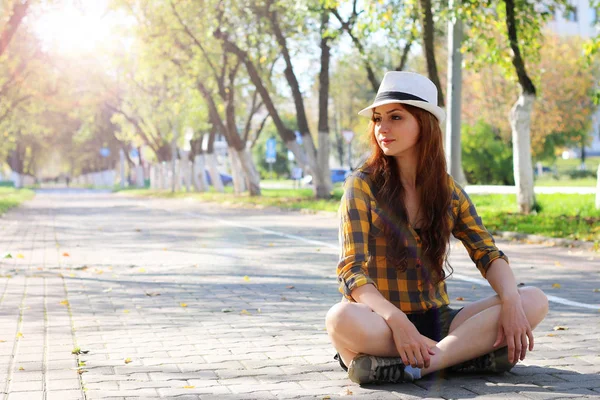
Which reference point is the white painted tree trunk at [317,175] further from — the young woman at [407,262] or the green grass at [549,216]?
the young woman at [407,262]

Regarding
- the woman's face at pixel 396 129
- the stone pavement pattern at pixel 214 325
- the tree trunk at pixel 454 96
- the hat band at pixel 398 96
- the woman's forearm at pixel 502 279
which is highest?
the tree trunk at pixel 454 96

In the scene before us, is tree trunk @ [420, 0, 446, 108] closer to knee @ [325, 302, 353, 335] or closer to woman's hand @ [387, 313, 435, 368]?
knee @ [325, 302, 353, 335]

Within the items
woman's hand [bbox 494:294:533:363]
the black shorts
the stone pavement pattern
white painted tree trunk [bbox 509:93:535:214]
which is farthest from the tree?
woman's hand [bbox 494:294:533:363]

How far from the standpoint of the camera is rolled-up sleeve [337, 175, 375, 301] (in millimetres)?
4895

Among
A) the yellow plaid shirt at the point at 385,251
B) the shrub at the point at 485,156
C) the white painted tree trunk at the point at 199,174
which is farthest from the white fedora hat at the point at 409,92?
the white painted tree trunk at the point at 199,174

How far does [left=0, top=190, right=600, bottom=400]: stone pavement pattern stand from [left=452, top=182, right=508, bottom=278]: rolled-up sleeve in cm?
63

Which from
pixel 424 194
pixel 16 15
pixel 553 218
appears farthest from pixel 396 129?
pixel 16 15

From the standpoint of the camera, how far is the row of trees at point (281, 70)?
20.5 m

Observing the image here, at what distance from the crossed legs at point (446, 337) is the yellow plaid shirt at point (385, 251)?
132 millimetres

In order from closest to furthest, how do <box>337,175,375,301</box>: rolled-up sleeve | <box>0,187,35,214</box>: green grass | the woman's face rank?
<box>337,175,375,301</box>: rolled-up sleeve < the woman's face < <box>0,187,35,214</box>: green grass

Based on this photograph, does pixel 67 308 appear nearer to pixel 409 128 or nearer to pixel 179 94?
pixel 409 128

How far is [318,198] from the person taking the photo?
3316 cm

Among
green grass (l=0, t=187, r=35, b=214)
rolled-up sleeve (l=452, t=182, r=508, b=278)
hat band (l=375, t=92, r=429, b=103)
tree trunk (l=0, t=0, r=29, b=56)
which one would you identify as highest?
tree trunk (l=0, t=0, r=29, b=56)

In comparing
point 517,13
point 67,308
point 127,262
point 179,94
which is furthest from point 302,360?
point 179,94
